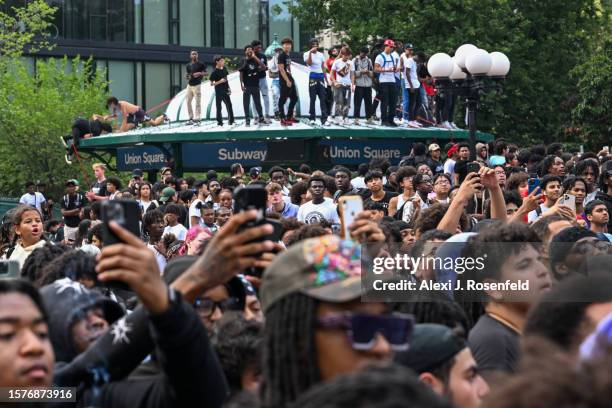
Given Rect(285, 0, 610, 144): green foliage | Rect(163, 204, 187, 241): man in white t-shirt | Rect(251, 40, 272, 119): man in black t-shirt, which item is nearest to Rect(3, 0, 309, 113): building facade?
Rect(285, 0, 610, 144): green foliage

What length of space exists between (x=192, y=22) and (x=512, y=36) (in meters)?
19.0

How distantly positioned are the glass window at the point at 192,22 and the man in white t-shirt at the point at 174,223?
39517mm

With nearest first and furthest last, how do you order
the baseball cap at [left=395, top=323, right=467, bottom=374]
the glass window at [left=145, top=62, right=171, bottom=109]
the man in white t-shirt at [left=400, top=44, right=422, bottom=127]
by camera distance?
the baseball cap at [left=395, top=323, right=467, bottom=374], the man in white t-shirt at [left=400, top=44, right=422, bottom=127], the glass window at [left=145, top=62, right=171, bottom=109]

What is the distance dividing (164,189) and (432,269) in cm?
1439

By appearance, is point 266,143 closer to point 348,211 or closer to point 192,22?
point 348,211

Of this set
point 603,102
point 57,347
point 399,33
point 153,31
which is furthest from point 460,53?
point 153,31

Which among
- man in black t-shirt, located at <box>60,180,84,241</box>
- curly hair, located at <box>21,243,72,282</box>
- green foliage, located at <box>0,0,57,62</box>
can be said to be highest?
green foliage, located at <box>0,0,57,62</box>

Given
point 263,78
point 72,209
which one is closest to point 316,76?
point 263,78

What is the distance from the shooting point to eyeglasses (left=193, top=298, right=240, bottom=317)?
5074 millimetres

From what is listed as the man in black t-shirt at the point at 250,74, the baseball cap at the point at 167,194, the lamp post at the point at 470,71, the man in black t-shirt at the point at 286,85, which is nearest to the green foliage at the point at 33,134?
the man in black t-shirt at the point at 286,85

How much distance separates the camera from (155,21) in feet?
179

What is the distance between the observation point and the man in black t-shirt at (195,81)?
2791 centimetres

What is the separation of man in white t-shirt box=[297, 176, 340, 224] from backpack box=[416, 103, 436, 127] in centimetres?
1470

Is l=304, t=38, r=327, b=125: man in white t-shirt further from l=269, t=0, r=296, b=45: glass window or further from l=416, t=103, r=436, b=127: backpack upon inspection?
l=269, t=0, r=296, b=45: glass window
